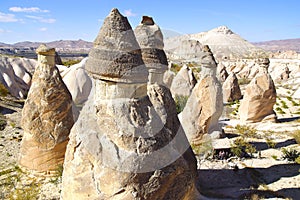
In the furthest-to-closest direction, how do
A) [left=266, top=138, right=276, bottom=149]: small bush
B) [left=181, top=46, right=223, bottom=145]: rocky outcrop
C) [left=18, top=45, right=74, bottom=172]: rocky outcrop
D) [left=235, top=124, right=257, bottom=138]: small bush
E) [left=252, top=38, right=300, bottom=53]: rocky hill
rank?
[left=252, top=38, right=300, bottom=53]: rocky hill → [left=235, top=124, right=257, bottom=138]: small bush → [left=266, top=138, right=276, bottom=149]: small bush → [left=181, top=46, right=223, bottom=145]: rocky outcrop → [left=18, top=45, right=74, bottom=172]: rocky outcrop

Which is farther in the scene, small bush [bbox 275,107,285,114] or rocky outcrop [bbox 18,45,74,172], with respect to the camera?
small bush [bbox 275,107,285,114]

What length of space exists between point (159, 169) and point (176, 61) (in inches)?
1384

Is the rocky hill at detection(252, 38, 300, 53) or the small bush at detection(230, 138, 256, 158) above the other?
the small bush at detection(230, 138, 256, 158)

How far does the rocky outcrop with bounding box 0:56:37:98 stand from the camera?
827 inches

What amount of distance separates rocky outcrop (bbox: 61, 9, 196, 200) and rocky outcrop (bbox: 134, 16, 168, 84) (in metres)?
2.16

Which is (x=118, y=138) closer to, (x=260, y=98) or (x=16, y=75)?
(x=260, y=98)

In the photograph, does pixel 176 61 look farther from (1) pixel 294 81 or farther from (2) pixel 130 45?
(2) pixel 130 45

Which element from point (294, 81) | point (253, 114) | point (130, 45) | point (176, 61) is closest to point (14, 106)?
point (253, 114)

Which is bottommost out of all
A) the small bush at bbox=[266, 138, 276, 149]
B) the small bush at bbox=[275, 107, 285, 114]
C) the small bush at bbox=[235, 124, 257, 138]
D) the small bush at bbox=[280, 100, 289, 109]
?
the small bush at bbox=[280, 100, 289, 109]

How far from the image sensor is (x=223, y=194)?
650 cm

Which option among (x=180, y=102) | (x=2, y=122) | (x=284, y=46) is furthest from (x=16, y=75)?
(x=284, y=46)

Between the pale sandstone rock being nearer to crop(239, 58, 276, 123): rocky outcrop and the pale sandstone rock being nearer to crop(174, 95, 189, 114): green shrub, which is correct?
crop(239, 58, 276, 123): rocky outcrop

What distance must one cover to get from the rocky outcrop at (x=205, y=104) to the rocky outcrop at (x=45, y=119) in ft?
12.6

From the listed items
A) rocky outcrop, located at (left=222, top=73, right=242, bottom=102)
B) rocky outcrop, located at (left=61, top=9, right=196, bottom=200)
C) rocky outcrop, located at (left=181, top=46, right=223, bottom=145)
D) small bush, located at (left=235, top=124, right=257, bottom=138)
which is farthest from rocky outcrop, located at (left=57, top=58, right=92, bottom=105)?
rocky outcrop, located at (left=61, top=9, right=196, bottom=200)
